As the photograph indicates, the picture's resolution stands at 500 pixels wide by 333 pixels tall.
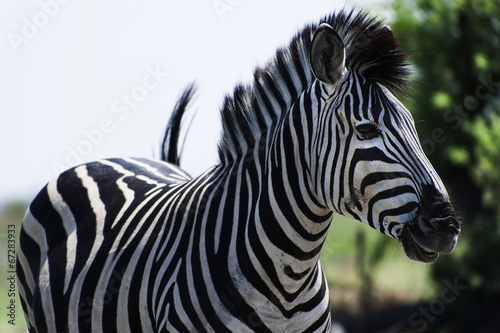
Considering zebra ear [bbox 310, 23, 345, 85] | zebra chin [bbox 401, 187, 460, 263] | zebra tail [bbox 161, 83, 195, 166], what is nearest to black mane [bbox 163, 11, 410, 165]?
zebra ear [bbox 310, 23, 345, 85]

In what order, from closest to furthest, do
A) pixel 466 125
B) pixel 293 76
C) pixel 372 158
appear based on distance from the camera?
1. pixel 372 158
2. pixel 293 76
3. pixel 466 125

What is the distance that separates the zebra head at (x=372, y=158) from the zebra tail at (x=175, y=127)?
258 centimetres

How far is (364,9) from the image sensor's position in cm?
338

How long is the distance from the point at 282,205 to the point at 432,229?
0.79m

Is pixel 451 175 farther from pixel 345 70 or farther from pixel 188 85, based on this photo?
pixel 345 70

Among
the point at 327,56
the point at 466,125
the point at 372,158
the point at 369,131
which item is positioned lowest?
the point at 466,125

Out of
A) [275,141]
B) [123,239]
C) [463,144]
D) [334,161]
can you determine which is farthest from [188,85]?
[463,144]

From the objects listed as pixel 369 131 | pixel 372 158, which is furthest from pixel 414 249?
pixel 369 131

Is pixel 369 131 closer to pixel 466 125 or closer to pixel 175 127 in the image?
pixel 175 127

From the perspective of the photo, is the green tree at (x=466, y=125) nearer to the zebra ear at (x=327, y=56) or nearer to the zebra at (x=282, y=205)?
the zebra at (x=282, y=205)

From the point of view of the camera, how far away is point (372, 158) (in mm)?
2766

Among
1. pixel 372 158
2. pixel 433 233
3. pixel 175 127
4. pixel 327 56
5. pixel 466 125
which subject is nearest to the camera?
pixel 433 233

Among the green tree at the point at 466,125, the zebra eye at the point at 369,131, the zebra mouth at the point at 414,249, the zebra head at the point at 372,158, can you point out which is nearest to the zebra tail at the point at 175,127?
the zebra head at the point at 372,158

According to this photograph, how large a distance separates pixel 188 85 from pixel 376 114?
9.75 feet
